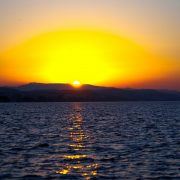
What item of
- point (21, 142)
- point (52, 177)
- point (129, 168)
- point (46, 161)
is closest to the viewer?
point (52, 177)

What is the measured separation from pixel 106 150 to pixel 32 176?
14.0 meters

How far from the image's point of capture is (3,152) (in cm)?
4125

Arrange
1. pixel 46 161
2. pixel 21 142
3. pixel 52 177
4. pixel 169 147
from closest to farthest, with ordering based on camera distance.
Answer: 1. pixel 52 177
2. pixel 46 161
3. pixel 169 147
4. pixel 21 142

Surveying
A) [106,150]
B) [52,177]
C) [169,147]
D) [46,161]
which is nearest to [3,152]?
[46,161]

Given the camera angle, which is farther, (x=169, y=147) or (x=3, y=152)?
(x=169, y=147)

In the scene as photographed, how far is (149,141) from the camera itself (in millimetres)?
51844

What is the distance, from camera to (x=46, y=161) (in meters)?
35.9

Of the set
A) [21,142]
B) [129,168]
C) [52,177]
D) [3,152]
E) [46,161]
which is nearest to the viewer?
[52,177]

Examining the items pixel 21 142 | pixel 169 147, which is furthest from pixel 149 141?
pixel 21 142

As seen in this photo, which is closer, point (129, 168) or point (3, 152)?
point (129, 168)

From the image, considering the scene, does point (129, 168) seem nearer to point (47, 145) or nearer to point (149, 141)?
point (47, 145)

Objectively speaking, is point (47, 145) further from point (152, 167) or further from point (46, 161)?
point (152, 167)

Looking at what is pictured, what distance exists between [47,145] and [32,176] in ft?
56.7

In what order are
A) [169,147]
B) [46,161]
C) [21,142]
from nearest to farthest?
[46,161], [169,147], [21,142]
